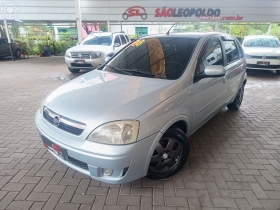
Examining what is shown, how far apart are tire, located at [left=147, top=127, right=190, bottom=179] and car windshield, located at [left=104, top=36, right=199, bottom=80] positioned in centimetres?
68

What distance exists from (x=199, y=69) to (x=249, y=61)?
648 centimetres

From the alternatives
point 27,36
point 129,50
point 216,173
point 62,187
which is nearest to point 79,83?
point 129,50

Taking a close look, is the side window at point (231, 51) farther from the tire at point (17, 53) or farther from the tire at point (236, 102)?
the tire at point (17, 53)

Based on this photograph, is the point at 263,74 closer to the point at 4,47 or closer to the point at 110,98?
the point at 110,98

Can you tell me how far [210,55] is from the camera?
3004mm

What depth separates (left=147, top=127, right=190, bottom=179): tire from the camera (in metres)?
2.32

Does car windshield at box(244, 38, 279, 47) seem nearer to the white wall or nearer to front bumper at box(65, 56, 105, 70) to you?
the white wall

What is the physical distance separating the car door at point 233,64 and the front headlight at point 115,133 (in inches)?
88.5

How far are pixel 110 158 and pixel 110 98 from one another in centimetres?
63

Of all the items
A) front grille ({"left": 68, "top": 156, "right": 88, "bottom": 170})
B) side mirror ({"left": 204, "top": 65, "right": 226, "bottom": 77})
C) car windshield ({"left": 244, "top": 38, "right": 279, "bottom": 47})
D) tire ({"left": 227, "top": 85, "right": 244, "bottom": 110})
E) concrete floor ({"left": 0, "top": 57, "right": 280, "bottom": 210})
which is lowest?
concrete floor ({"left": 0, "top": 57, "right": 280, "bottom": 210})

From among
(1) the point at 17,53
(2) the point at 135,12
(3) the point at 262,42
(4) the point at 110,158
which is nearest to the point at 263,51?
(3) the point at 262,42

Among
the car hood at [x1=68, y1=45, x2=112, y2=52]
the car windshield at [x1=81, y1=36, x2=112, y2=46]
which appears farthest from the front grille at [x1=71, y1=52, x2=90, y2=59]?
the car windshield at [x1=81, y1=36, x2=112, y2=46]

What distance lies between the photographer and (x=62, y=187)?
2344mm

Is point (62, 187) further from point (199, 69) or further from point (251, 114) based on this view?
point (251, 114)
